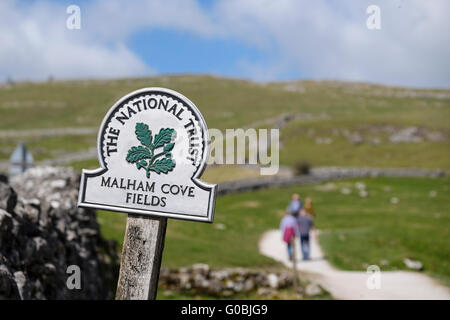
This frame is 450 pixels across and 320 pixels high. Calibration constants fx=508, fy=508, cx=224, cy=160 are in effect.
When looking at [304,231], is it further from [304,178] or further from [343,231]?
[304,178]

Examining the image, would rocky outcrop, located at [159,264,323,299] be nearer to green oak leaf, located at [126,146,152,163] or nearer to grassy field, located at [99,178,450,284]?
grassy field, located at [99,178,450,284]

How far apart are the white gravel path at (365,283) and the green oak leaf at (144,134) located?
10347 mm

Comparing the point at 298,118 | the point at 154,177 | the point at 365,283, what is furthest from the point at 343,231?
the point at 298,118

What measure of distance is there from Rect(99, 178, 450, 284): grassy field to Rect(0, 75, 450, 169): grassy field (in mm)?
31152

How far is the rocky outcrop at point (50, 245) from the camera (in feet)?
27.6

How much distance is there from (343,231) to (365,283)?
32.3 feet

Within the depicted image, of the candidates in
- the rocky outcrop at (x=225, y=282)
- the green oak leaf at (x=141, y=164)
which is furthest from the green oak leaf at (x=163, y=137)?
the rocky outcrop at (x=225, y=282)

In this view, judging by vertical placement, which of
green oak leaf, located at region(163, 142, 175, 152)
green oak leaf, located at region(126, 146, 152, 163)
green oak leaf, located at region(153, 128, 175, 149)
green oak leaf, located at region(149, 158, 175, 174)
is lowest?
green oak leaf, located at region(149, 158, 175, 174)

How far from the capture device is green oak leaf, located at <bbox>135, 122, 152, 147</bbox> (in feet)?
20.6

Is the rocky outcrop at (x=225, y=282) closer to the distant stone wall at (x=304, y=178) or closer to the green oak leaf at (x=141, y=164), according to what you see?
the green oak leaf at (x=141, y=164)

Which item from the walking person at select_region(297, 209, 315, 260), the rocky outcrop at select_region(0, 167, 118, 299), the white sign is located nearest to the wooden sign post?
the white sign

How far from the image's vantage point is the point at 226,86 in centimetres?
18550

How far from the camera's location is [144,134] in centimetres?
628
